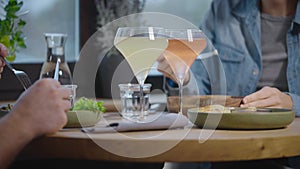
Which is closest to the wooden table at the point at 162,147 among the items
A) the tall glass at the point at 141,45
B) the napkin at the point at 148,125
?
the napkin at the point at 148,125

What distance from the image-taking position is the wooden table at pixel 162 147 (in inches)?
42.6

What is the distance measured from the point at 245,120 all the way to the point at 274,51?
1045 mm

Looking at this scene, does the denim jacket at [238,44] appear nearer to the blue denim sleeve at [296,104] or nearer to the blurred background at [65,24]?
the blue denim sleeve at [296,104]

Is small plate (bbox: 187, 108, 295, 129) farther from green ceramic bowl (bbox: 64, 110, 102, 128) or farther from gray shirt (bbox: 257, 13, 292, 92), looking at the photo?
gray shirt (bbox: 257, 13, 292, 92)

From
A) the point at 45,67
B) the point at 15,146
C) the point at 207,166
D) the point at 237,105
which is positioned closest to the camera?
the point at 15,146

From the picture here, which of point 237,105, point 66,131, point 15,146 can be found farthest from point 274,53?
point 15,146

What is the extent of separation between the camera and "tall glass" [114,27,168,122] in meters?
1.38

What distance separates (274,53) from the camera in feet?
7.29

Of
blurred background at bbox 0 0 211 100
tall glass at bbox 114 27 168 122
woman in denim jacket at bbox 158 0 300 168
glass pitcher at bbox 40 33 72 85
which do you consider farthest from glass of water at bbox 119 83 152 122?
blurred background at bbox 0 0 211 100

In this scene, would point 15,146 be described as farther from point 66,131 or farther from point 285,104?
point 285,104

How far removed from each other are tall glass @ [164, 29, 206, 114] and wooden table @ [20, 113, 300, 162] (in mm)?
347

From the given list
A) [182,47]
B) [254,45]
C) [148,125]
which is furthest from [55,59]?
[254,45]

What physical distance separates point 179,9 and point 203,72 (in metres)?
0.99

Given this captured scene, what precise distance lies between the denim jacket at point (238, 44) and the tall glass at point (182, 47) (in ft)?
2.42
